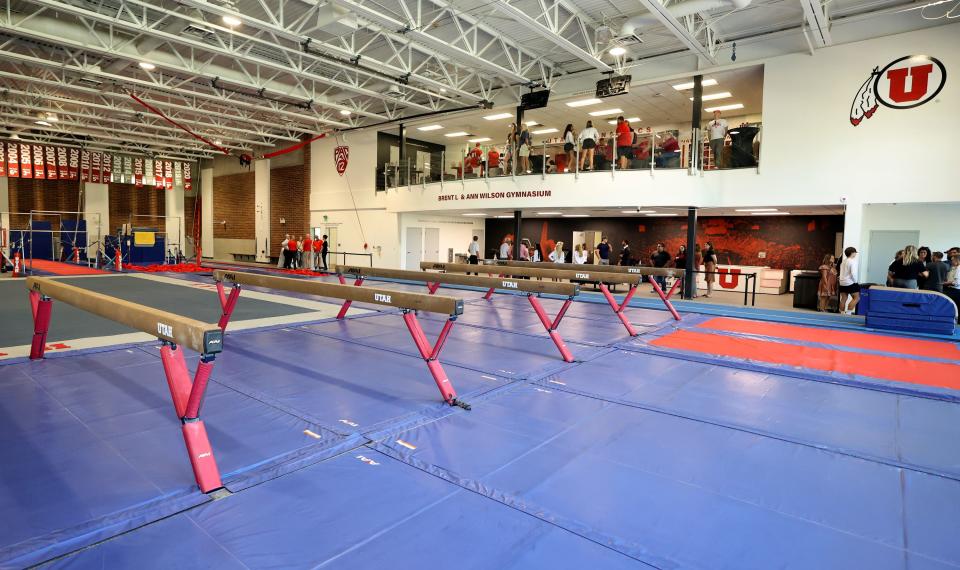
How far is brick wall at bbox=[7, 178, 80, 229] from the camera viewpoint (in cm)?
2438

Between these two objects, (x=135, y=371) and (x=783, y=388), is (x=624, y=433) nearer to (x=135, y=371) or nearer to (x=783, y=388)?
(x=783, y=388)

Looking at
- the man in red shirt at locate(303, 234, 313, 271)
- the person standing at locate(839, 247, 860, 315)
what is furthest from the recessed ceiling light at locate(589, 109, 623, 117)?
the man in red shirt at locate(303, 234, 313, 271)

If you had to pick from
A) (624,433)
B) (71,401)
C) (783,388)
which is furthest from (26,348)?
(783,388)

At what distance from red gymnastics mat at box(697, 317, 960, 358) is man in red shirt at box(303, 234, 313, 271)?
52.7 ft

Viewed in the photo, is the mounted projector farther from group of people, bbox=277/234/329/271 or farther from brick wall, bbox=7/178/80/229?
brick wall, bbox=7/178/80/229

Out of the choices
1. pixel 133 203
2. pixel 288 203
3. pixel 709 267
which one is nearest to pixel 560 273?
pixel 709 267

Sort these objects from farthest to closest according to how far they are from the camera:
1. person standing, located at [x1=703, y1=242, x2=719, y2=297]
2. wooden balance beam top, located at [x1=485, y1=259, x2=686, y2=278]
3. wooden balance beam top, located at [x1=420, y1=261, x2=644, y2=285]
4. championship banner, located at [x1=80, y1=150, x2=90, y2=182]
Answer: championship banner, located at [x1=80, y1=150, x2=90, y2=182], person standing, located at [x1=703, y1=242, x2=719, y2=297], wooden balance beam top, located at [x1=485, y1=259, x2=686, y2=278], wooden balance beam top, located at [x1=420, y1=261, x2=644, y2=285]

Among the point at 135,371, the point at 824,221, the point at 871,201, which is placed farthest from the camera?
the point at 824,221

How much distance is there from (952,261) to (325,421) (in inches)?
488

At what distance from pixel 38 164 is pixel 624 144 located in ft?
74.8

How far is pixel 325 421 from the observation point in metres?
4.22

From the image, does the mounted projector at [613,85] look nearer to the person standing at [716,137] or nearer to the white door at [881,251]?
the person standing at [716,137]

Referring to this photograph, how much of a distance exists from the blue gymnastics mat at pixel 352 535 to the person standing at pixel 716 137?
12.4m

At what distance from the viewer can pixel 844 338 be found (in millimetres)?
8445
